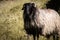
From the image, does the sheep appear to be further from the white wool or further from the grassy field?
the grassy field

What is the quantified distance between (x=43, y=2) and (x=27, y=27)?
4732 mm

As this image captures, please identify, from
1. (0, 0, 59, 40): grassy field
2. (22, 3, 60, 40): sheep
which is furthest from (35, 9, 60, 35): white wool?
(0, 0, 59, 40): grassy field

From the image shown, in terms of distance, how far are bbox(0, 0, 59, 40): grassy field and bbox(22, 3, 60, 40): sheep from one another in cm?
100

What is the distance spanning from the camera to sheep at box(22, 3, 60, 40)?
20.7ft

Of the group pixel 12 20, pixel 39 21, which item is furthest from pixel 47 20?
pixel 12 20

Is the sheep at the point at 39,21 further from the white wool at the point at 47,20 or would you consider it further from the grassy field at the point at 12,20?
the grassy field at the point at 12,20

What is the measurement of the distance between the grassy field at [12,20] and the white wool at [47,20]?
0.97 m

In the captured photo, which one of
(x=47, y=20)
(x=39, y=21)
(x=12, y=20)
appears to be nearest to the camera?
(x=39, y=21)

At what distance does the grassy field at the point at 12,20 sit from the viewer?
8.00 metres

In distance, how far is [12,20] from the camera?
9.30 metres

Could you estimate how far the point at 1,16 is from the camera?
995 cm

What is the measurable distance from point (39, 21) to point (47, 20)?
0.32m

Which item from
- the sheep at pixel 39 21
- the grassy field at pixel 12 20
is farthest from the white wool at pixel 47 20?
the grassy field at pixel 12 20

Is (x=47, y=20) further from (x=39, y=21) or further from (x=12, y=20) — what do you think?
(x=12, y=20)
